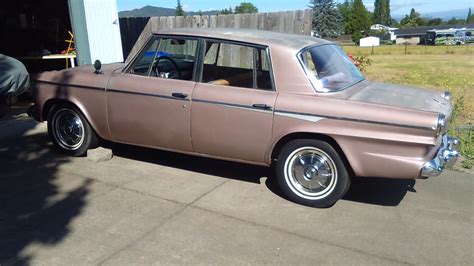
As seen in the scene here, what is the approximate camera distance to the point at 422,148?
3.84 m

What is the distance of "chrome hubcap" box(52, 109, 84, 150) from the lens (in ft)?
18.0

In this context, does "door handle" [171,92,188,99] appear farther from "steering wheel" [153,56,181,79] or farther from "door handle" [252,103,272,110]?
"door handle" [252,103,272,110]

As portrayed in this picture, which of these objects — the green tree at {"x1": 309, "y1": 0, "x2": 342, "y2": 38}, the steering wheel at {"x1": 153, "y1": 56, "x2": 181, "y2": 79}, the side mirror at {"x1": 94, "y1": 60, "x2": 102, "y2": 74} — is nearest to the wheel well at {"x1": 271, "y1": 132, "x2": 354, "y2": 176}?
the steering wheel at {"x1": 153, "y1": 56, "x2": 181, "y2": 79}

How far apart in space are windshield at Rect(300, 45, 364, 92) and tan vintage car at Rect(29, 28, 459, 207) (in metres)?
0.01

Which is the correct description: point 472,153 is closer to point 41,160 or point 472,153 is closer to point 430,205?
point 430,205

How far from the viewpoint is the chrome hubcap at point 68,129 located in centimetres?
548

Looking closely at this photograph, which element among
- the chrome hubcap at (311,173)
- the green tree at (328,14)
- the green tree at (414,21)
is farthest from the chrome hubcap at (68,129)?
the green tree at (414,21)

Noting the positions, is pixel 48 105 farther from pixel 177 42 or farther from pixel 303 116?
pixel 303 116

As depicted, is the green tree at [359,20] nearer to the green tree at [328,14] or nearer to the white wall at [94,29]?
the green tree at [328,14]

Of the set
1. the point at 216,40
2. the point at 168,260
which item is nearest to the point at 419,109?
the point at 216,40

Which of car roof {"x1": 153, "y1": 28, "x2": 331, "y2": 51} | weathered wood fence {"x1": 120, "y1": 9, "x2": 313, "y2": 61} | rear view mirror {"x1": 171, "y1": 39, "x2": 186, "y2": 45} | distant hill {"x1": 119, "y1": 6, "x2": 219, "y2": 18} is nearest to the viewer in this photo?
car roof {"x1": 153, "y1": 28, "x2": 331, "y2": 51}

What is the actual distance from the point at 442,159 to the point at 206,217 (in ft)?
7.22

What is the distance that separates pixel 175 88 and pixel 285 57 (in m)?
1.20

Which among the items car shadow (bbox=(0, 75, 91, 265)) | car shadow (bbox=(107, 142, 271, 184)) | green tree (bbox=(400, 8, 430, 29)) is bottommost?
green tree (bbox=(400, 8, 430, 29))
